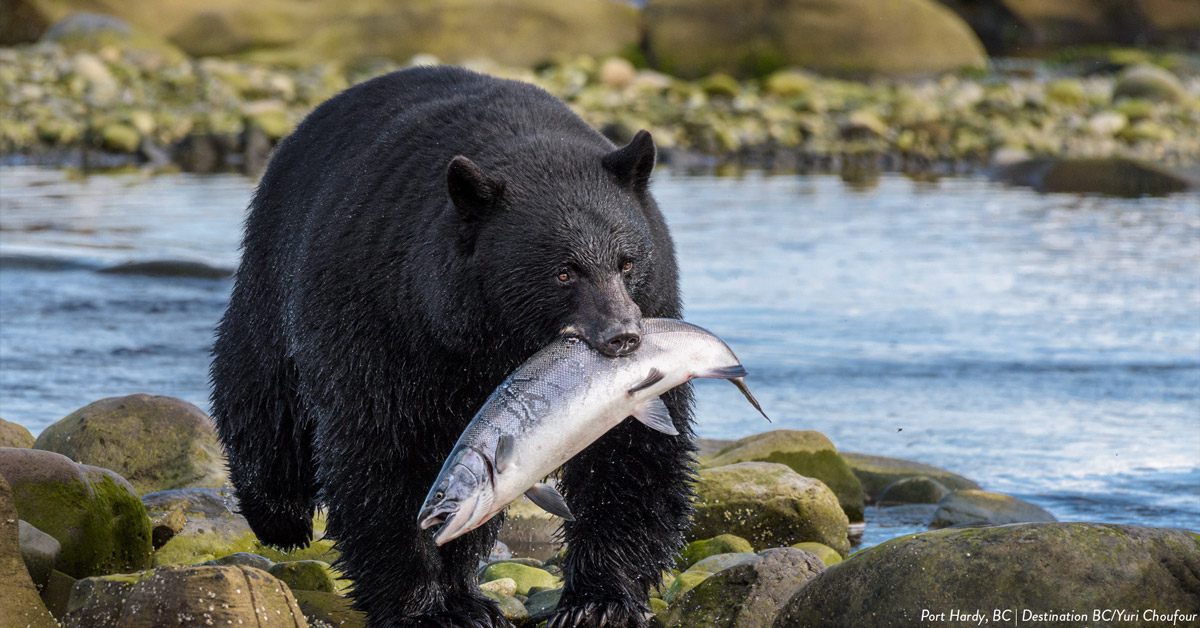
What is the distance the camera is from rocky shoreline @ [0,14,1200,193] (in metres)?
22.3

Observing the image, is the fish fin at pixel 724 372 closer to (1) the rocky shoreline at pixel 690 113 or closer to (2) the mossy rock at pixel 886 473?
(2) the mossy rock at pixel 886 473

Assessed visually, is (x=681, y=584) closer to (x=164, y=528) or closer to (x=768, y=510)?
(x=768, y=510)

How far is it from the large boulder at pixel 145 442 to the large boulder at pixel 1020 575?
10.4 ft

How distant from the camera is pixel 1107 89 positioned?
94.1 feet

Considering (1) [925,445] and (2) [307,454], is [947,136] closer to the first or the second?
(1) [925,445]

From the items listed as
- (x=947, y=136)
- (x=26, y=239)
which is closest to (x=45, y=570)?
(x=26, y=239)

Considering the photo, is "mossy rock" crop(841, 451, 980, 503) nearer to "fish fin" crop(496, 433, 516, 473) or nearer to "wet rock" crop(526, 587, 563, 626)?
"wet rock" crop(526, 587, 563, 626)

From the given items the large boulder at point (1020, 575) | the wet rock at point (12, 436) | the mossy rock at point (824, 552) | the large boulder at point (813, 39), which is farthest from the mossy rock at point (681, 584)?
the large boulder at point (813, 39)

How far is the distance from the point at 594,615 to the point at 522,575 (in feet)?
2.95

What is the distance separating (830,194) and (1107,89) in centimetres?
1307

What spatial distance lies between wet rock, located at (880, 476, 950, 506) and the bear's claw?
2.54m

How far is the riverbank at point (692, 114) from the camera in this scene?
2241 centimetres

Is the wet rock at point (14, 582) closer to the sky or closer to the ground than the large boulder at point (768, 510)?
closer to the sky

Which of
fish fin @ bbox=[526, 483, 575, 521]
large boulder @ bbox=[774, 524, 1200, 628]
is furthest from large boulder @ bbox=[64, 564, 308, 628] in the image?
large boulder @ bbox=[774, 524, 1200, 628]
